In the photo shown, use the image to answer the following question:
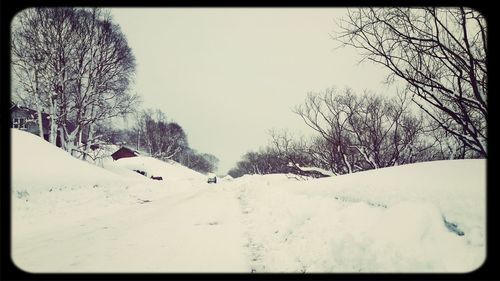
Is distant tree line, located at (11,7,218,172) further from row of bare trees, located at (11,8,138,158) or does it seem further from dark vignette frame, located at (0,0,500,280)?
dark vignette frame, located at (0,0,500,280)

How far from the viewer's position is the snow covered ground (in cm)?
327

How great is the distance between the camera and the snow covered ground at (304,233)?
129 inches

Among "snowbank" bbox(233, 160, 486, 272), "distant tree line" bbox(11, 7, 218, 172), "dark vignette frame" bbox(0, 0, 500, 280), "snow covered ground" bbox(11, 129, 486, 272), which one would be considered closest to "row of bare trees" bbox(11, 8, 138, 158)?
"distant tree line" bbox(11, 7, 218, 172)

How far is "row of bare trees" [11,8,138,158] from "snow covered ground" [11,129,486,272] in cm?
1100

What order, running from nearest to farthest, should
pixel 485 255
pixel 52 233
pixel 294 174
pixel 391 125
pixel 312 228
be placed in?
1. pixel 485 255
2. pixel 312 228
3. pixel 52 233
4. pixel 391 125
5. pixel 294 174

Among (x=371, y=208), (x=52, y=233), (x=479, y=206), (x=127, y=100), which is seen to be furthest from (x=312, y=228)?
(x=127, y=100)

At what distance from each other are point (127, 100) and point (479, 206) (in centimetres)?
2051

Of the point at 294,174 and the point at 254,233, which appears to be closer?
the point at 254,233

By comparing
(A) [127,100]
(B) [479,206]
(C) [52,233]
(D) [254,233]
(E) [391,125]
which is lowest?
(D) [254,233]

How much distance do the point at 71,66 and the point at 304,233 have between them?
1840 centimetres
